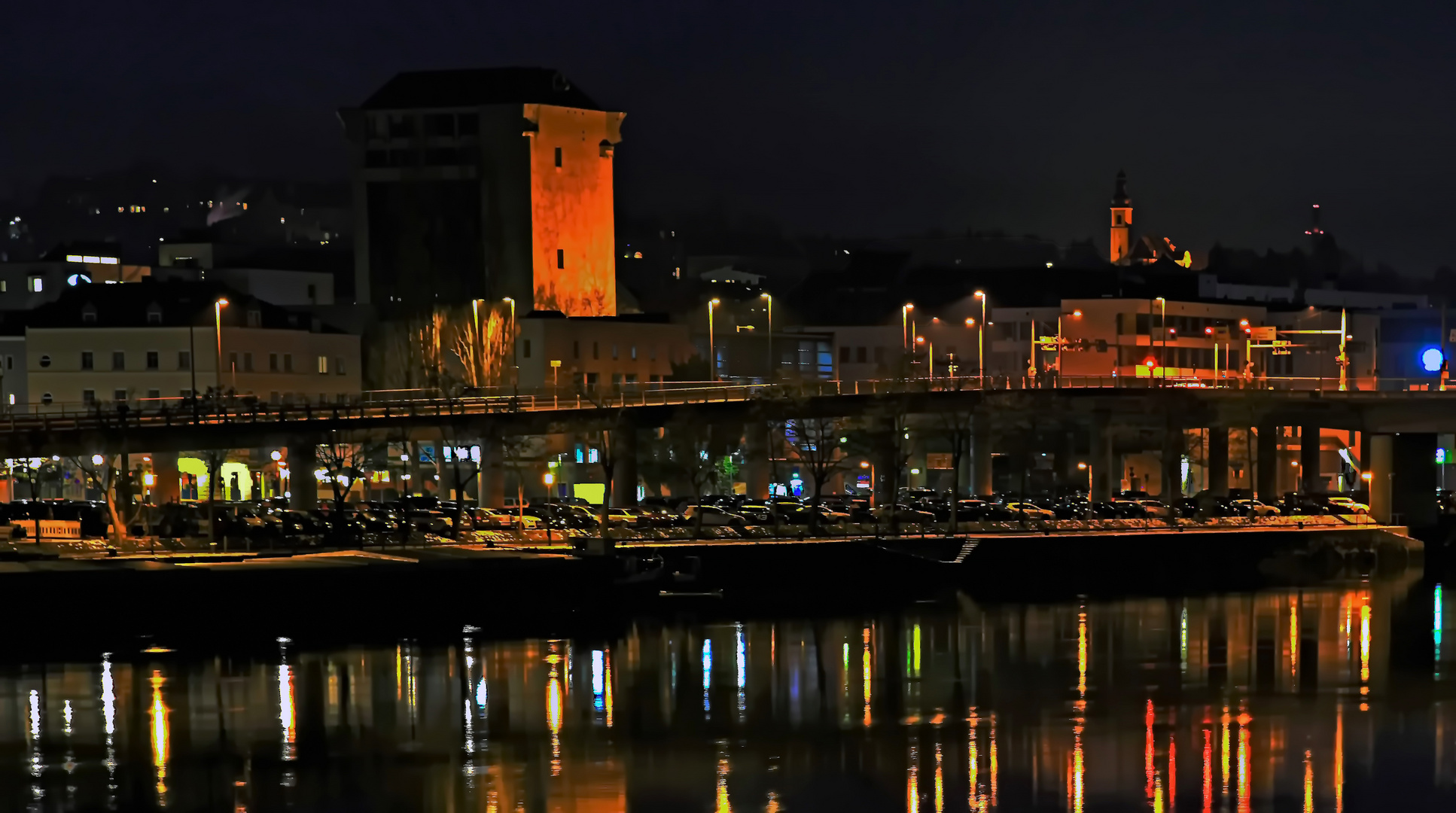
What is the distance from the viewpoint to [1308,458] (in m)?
138

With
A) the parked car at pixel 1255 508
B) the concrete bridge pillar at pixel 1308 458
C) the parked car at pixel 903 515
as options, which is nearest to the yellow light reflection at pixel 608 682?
the parked car at pixel 903 515

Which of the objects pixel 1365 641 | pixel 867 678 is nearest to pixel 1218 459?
pixel 1365 641

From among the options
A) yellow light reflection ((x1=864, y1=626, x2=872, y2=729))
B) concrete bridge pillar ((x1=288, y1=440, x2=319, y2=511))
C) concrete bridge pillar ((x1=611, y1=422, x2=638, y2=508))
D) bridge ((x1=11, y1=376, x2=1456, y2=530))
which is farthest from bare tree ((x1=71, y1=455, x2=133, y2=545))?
yellow light reflection ((x1=864, y1=626, x2=872, y2=729))

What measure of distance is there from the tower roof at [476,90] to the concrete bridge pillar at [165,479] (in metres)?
41.6

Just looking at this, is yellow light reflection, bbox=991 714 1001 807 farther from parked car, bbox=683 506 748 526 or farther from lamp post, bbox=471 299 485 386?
lamp post, bbox=471 299 485 386

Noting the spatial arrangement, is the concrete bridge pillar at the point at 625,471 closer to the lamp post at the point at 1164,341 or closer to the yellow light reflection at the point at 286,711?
the yellow light reflection at the point at 286,711

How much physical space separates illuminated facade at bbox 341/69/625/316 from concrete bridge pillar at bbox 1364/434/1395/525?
60.5 meters

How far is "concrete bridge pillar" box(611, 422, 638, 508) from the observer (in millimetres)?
114812

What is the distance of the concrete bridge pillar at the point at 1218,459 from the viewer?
134375 mm

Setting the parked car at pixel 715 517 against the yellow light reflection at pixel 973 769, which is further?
the parked car at pixel 715 517

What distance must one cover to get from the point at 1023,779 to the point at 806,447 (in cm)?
8029

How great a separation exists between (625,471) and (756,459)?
1359 centimetres

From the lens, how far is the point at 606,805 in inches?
1924

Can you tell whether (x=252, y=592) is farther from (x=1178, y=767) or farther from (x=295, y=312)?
(x=295, y=312)
